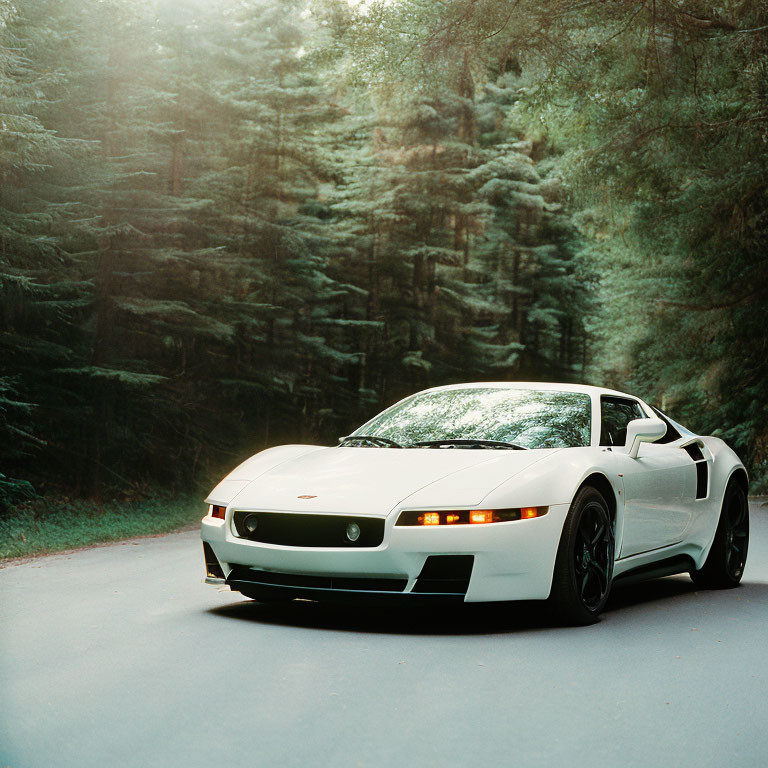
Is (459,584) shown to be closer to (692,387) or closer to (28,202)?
(28,202)

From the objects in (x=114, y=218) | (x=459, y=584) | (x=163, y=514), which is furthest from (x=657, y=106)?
(x=459, y=584)

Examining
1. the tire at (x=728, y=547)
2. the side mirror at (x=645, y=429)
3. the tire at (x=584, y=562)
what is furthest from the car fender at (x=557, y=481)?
the tire at (x=728, y=547)

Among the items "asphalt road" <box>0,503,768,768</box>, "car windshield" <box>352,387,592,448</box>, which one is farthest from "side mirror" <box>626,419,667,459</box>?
"asphalt road" <box>0,503,768,768</box>

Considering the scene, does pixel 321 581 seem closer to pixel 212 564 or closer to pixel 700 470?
pixel 212 564

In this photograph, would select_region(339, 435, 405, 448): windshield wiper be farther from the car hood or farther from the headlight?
the headlight

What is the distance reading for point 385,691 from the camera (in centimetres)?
473

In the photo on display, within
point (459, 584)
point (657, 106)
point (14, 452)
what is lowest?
point (14, 452)

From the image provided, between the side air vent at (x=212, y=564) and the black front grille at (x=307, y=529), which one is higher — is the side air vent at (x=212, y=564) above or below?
below

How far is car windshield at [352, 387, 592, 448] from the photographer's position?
7.01 metres

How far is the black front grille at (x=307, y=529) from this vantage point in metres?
5.94

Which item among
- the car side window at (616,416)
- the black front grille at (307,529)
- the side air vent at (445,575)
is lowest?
the side air vent at (445,575)

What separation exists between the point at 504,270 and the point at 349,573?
28563 mm

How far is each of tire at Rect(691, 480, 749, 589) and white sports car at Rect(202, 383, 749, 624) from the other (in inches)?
24.2

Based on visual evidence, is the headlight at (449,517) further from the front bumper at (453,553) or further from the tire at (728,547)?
the tire at (728,547)
